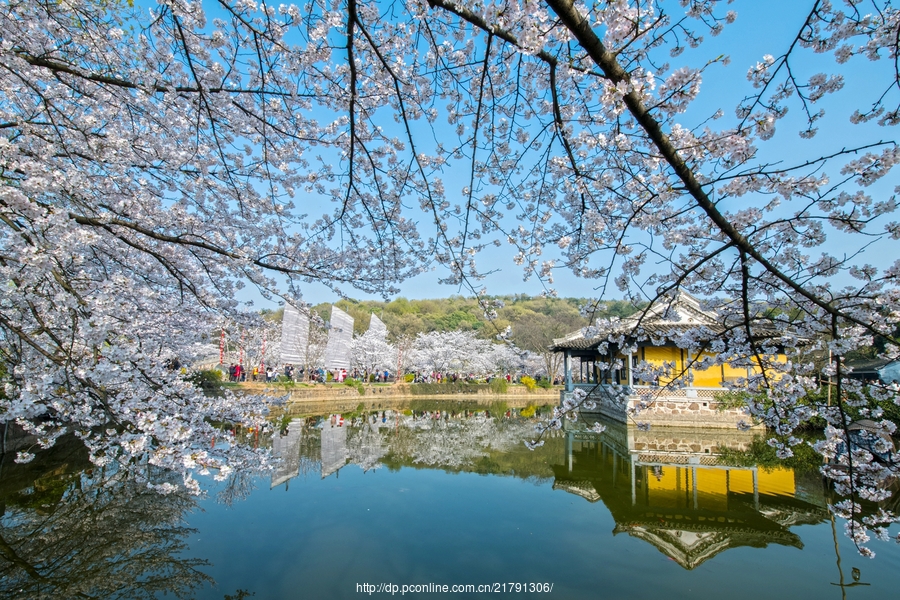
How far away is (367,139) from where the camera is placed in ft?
9.52

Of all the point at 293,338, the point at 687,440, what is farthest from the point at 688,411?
the point at 293,338

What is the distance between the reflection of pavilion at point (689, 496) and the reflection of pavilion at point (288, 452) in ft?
14.2

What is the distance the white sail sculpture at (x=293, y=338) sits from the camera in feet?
62.1

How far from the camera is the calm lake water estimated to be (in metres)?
3.68

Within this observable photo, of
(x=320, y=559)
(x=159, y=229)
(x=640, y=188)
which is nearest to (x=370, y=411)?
(x=320, y=559)

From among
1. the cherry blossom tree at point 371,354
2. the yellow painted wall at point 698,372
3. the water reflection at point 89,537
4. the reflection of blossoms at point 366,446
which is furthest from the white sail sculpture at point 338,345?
the water reflection at point 89,537

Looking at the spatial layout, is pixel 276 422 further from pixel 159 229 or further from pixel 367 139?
pixel 367 139

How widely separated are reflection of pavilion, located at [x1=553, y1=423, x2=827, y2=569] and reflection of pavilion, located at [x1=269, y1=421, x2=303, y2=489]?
4.34m

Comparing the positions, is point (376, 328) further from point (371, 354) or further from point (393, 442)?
point (393, 442)

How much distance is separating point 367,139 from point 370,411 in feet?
52.4

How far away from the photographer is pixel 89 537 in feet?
13.7

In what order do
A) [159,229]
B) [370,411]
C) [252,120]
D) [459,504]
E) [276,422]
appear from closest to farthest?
1. [252,120]
2. [159,229]
3. [459,504]
4. [276,422]
5. [370,411]

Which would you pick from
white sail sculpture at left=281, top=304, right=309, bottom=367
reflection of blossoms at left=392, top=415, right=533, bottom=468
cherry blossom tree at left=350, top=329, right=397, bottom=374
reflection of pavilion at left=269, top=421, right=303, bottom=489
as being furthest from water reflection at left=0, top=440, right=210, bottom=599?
cherry blossom tree at left=350, top=329, right=397, bottom=374

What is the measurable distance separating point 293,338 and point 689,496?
16989mm
